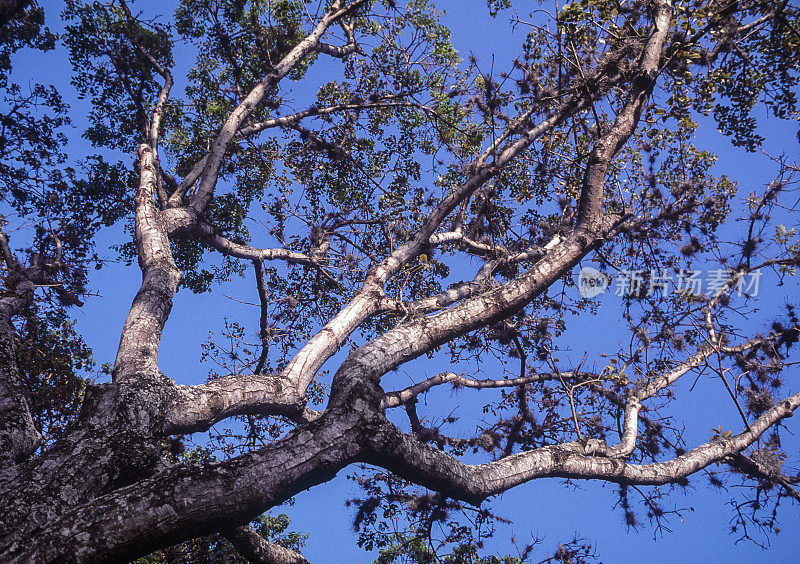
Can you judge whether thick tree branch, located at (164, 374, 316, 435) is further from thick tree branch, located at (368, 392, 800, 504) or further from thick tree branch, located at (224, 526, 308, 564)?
thick tree branch, located at (368, 392, 800, 504)

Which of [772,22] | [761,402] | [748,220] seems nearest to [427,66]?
[772,22]

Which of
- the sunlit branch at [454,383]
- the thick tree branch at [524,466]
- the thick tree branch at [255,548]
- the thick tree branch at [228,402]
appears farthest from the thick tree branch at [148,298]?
the sunlit branch at [454,383]

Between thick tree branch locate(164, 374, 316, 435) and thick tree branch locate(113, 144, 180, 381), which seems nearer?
thick tree branch locate(164, 374, 316, 435)

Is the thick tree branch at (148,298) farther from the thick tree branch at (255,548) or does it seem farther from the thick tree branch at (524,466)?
the thick tree branch at (524,466)

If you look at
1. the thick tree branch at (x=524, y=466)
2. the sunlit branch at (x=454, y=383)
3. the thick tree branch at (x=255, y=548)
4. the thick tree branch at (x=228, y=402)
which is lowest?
the thick tree branch at (x=255, y=548)

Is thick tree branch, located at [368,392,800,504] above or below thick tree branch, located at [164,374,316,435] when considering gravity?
below

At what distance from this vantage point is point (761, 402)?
6051 mm

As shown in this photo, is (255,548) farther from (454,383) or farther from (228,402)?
(454,383)

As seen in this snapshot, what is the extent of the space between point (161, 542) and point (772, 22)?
8.10m

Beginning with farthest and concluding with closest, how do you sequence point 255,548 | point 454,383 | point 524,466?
point 454,383
point 255,548
point 524,466

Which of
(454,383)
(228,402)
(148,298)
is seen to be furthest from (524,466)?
(148,298)

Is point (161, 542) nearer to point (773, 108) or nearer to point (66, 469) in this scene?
point (66, 469)

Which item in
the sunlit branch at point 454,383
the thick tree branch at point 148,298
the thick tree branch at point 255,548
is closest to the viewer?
the thick tree branch at point 148,298

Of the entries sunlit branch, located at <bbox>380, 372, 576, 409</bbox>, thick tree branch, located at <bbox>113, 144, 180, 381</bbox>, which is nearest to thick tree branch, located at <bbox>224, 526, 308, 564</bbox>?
thick tree branch, located at <bbox>113, 144, 180, 381</bbox>
